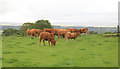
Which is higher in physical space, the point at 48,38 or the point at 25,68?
the point at 48,38

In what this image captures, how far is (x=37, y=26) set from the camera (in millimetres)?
27281

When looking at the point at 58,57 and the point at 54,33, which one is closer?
the point at 58,57

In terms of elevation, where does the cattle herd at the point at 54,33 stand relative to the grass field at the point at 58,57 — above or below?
above

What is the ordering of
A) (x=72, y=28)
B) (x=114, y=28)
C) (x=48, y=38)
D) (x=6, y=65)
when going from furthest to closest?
(x=114, y=28)
(x=72, y=28)
(x=48, y=38)
(x=6, y=65)

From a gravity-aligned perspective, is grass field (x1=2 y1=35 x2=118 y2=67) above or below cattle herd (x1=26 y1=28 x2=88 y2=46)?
Result: below

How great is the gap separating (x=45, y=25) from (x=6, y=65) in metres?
20.1

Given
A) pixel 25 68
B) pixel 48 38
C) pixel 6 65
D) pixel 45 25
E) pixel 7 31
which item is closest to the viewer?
pixel 25 68

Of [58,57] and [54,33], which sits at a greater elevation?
[54,33]

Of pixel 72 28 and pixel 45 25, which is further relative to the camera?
pixel 45 25

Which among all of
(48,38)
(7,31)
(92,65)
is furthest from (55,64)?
(7,31)

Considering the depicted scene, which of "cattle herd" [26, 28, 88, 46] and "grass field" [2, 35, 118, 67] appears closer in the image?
"grass field" [2, 35, 118, 67]

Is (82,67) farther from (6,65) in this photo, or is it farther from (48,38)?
(48,38)

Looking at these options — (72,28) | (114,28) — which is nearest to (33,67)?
(72,28)

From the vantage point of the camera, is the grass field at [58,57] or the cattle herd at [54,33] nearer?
the grass field at [58,57]
